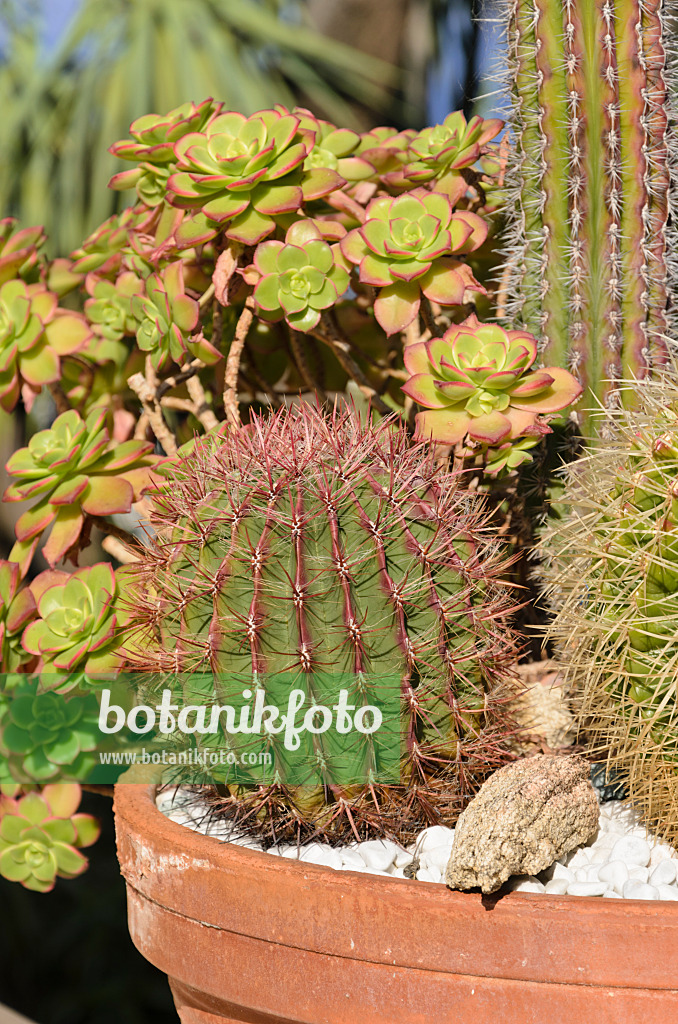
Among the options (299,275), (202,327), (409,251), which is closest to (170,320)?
(202,327)

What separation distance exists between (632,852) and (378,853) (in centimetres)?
19

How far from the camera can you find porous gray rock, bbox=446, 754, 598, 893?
0.58m

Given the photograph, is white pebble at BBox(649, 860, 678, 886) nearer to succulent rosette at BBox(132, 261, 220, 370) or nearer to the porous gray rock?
the porous gray rock

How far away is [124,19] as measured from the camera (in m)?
2.43

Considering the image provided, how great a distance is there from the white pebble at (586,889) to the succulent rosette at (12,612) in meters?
0.57

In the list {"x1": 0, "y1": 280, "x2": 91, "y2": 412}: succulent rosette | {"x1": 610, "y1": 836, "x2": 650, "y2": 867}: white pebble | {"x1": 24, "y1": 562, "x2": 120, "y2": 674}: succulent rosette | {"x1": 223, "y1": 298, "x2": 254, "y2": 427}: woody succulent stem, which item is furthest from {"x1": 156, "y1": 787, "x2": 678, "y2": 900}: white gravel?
{"x1": 0, "y1": 280, "x2": 91, "y2": 412}: succulent rosette

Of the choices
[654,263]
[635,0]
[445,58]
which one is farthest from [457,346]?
[445,58]

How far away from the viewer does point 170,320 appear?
0.94m

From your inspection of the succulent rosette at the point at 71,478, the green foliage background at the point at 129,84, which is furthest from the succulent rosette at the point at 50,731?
the green foliage background at the point at 129,84

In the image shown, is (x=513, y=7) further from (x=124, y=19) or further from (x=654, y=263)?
(x=124, y=19)

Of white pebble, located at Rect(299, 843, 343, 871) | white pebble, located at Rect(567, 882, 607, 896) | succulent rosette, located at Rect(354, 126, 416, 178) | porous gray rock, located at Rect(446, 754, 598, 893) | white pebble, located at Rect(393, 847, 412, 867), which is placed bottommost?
white pebble, located at Rect(393, 847, 412, 867)

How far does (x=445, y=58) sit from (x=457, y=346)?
192cm

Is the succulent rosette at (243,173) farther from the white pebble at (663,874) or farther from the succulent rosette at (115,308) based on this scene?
the white pebble at (663,874)

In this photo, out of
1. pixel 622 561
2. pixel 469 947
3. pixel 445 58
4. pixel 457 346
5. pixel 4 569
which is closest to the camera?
pixel 469 947
